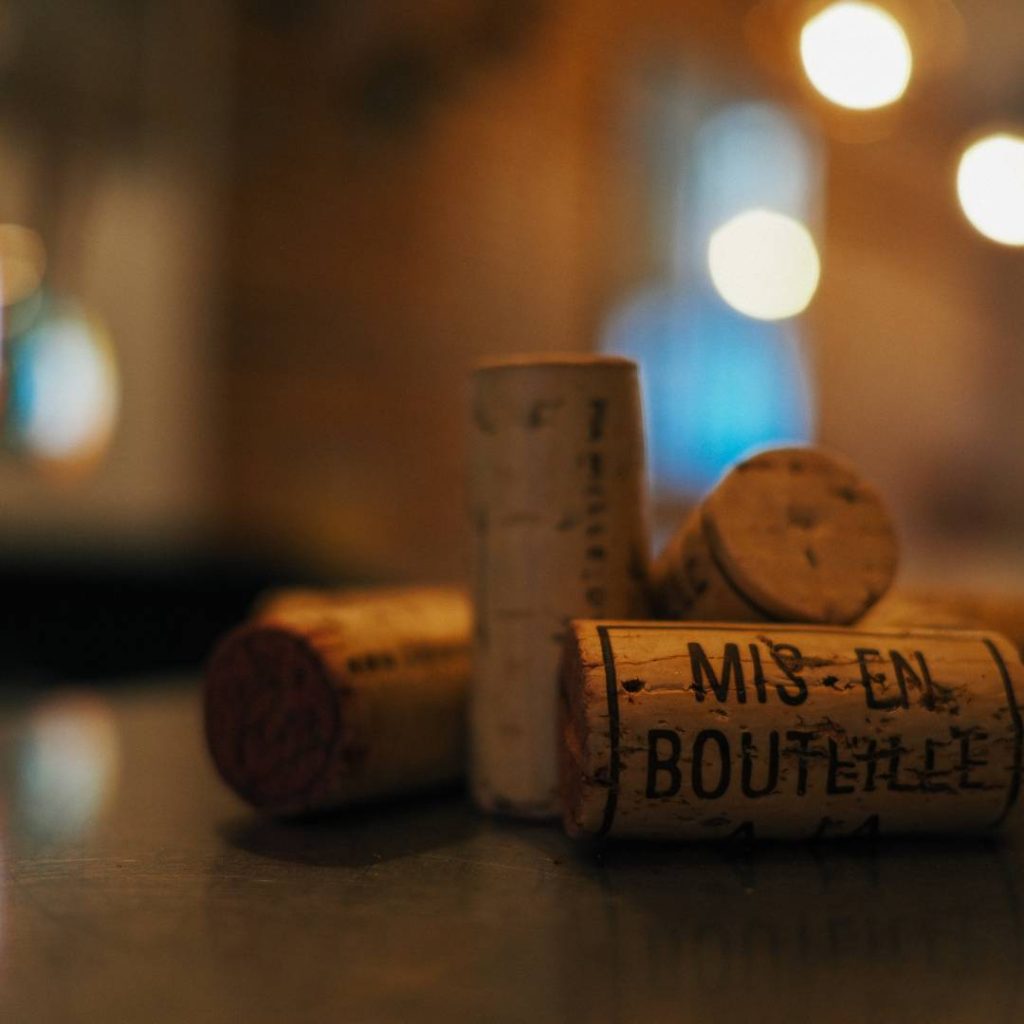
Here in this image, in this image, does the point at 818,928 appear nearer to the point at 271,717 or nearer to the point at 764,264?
the point at 271,717

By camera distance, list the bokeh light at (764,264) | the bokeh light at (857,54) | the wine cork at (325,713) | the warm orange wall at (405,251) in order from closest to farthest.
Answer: the wine cork at (325,713) < the bokeh light at (857,54) < the warm orange wall at (405,251) < the bokeh light at (764,264)

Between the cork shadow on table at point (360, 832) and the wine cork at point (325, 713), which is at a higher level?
the wine cork at point (325, 713)

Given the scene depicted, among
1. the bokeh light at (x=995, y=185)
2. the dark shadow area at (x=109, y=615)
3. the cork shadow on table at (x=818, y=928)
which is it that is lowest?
the dark shadow area at (x=109, y=615)

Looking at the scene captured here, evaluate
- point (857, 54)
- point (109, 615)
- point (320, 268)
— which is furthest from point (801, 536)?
point (320, 268)

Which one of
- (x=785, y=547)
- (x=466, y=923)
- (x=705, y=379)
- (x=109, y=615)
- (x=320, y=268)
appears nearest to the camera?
(x=466, y=923)

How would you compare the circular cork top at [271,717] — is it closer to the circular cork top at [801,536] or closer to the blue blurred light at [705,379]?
the circular cork top at [801,536]

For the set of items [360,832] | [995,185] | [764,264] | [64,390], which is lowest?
[360,832]

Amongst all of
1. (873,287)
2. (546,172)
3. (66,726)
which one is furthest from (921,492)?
(66,726)

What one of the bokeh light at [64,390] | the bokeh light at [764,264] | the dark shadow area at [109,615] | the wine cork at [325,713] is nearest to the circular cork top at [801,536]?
the wine cork at [325,713]
